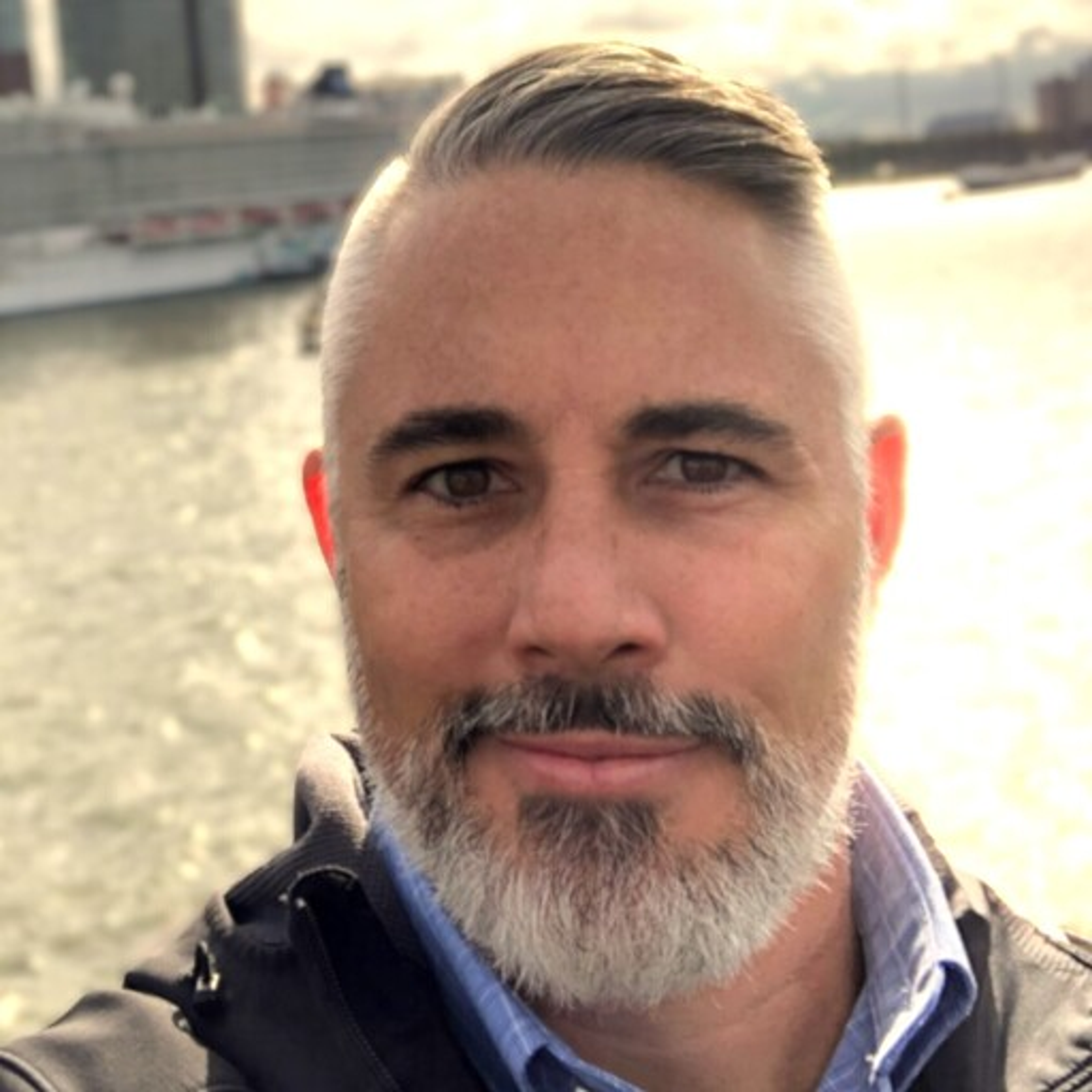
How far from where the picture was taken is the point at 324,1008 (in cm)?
134

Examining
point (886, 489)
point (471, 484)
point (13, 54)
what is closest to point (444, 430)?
point (471, 484)

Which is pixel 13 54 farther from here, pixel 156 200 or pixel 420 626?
pixel 420 626

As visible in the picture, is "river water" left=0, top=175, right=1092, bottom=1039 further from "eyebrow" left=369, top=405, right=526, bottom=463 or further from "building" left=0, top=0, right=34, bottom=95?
"building" left=0, top=0, right=34, bottom=95

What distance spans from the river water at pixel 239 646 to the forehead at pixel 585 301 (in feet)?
0.54

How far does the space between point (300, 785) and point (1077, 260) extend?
2821 inches

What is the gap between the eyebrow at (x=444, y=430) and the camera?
1.42 metres

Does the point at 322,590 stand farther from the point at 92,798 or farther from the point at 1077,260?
the point at 1077,260

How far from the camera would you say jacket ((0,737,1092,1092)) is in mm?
1271

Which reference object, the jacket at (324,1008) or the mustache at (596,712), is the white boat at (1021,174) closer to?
the jacket at (324,1008)

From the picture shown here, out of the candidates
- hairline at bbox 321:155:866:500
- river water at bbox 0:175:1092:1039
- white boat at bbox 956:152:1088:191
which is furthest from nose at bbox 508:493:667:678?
white boat at bbox 956:152:1088:191

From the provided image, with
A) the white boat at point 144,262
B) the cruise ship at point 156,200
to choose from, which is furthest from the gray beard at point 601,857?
the white boat at point 144,262

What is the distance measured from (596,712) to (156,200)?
6280 centimetres

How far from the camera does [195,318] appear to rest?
53.3 metres

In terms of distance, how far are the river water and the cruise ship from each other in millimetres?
20031
